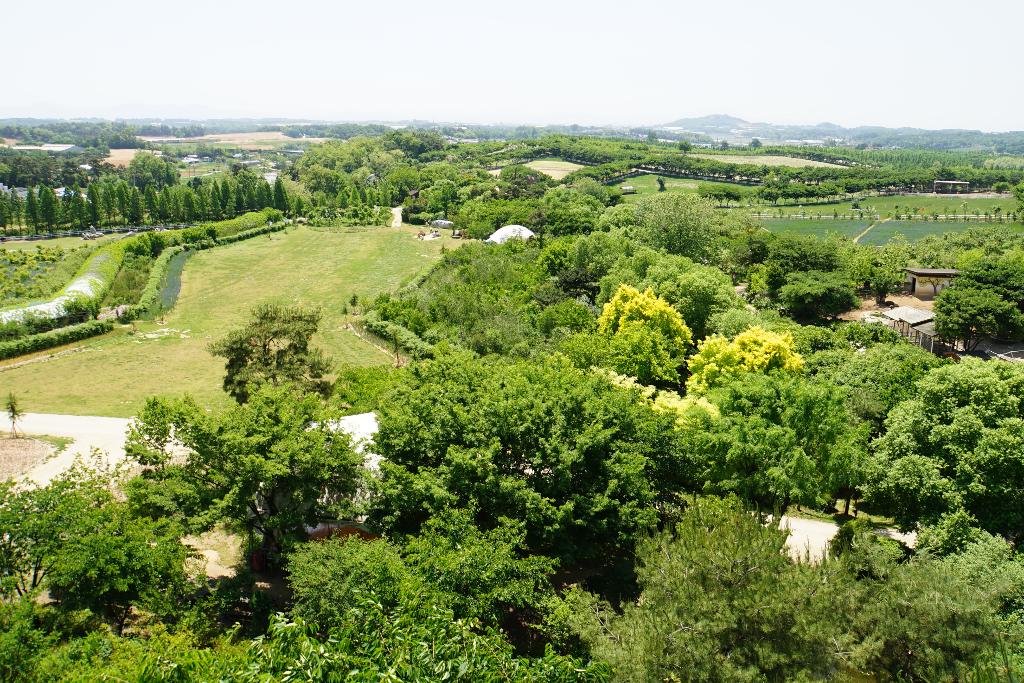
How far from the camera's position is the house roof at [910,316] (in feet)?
106

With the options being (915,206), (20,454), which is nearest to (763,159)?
(915,206)

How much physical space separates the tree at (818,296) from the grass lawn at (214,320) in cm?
2093

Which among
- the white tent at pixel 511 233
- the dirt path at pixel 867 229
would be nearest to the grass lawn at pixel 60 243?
the white tent at pixel 511 233

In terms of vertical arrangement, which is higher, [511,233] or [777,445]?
[511,233]

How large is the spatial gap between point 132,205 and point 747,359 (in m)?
63.6

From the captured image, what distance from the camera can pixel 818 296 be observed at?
34.5m

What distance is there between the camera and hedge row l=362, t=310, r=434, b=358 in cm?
2886

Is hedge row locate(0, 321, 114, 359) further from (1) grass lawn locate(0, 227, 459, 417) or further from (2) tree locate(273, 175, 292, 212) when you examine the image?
(2) tree locate(273, 175, 292, 212)

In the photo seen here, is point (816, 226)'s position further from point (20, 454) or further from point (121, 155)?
point (121, 155)

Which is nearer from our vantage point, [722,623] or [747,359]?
[722,623]

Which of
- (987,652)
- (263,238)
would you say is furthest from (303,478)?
(263,238)

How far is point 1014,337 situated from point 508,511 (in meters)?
28.6

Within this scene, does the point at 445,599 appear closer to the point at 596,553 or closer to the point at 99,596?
the point at 596,553

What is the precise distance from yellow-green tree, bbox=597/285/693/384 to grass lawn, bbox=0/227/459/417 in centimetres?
1079
